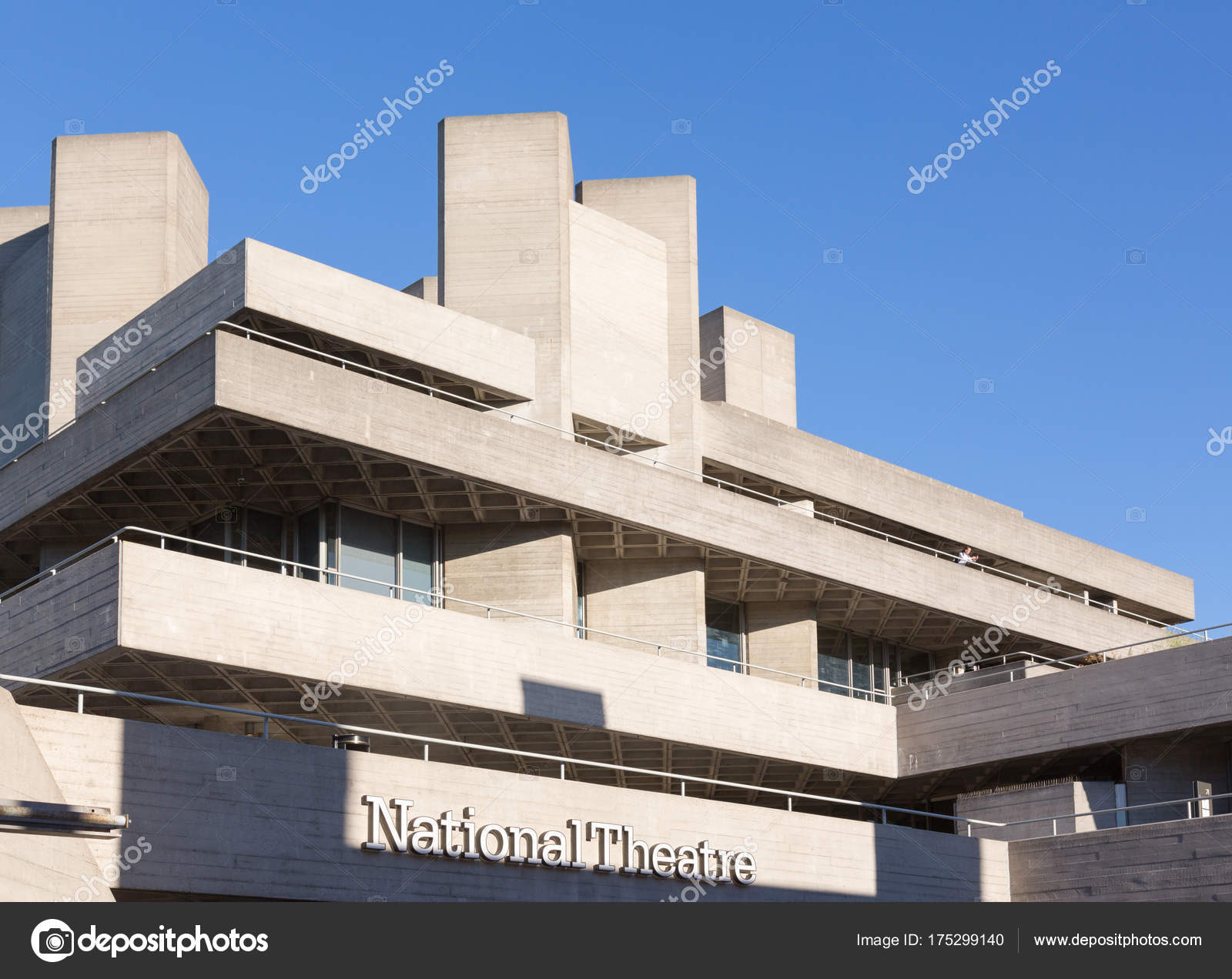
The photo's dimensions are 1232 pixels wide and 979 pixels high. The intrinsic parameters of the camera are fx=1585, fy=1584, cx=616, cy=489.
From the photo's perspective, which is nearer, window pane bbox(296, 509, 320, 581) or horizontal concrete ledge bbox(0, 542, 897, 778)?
A: horizontal concrete ledge bbox(0, 542, 897, 778)

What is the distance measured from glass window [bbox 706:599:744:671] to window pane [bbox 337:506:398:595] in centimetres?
950

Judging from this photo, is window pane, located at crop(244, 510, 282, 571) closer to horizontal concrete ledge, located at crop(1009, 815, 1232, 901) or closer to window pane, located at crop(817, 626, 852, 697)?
window pane, located at crop(817, 626, 852, 697)

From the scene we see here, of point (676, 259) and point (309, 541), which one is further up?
point (676, 259)

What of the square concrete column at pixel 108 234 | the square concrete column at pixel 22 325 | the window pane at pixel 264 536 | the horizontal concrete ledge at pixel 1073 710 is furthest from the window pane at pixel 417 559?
the horizontal concrete ledge at pixel 1073 710

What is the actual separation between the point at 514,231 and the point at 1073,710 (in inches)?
621

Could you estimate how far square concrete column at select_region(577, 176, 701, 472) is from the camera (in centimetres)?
3716

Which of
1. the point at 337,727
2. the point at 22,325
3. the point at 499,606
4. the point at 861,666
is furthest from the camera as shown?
the point at 861,666

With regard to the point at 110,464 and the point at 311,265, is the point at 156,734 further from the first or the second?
the point at 311,265

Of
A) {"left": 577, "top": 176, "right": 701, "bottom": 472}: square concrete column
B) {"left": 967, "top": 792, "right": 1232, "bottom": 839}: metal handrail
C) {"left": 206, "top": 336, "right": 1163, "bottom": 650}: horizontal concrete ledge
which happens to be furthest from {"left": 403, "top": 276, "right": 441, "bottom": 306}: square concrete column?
{"left": 967, "top": 792, "right": 1232, "bottom": 839}: metal handrail

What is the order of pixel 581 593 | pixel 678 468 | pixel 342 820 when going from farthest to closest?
pixel 678 468 → pixel 581 593 → pixel 342 820

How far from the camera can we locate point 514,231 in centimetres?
3516

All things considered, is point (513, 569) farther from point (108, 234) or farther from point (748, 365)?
point (748, 365)
